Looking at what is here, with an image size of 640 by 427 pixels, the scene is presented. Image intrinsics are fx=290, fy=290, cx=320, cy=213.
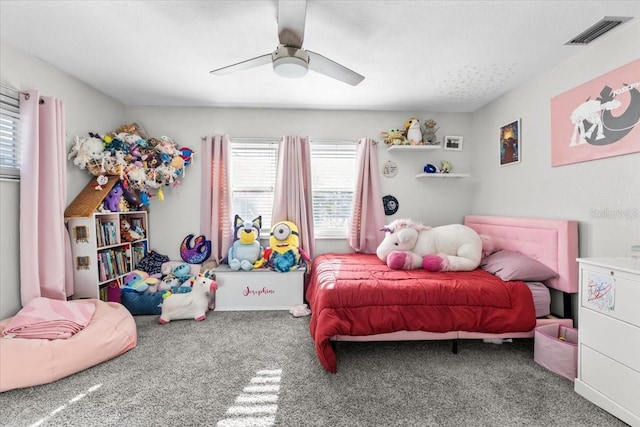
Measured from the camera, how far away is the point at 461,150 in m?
3.75

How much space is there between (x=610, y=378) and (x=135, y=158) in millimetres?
4179

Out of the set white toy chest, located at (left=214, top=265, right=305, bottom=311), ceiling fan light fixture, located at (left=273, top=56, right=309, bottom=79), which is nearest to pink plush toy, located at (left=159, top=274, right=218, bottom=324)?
white toy chest, located at (left=214, top=265, right=305, bottom=311)

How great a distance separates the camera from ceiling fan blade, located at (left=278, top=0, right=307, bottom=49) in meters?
1.50

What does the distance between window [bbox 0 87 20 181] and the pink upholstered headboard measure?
4.23m

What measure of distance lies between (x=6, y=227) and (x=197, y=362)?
5.77ft

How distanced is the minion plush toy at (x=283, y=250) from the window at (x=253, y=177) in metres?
0.34

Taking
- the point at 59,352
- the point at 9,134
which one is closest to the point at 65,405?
the point at 59,352

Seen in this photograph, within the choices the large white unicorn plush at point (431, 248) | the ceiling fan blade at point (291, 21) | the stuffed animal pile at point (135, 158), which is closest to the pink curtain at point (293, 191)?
the large white unicorn plush at point (431, 248)

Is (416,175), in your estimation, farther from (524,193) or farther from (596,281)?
(596,281)

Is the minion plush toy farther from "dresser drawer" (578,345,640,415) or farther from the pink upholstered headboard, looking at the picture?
"dresser drawer" (578,345,640,415)

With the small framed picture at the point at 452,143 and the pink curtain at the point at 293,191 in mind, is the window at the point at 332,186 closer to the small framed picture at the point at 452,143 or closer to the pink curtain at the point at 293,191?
the pink curtain at the point at 293,191

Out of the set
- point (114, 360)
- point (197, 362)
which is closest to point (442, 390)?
point (197, 362)

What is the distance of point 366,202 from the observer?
3.56 m

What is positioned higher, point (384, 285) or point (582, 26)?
point (582, 26)
